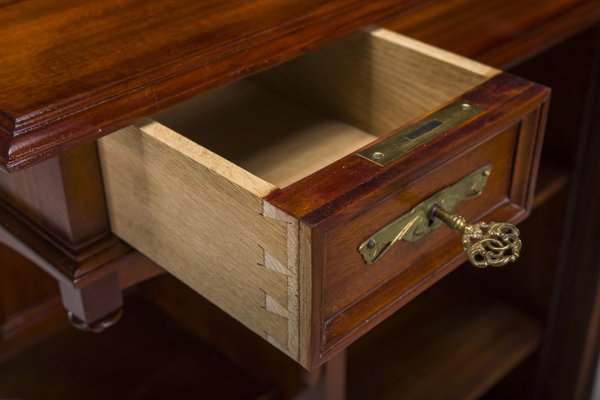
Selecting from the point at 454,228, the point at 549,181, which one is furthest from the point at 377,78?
the point at 549,181

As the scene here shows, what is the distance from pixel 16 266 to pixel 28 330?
0.28 ft

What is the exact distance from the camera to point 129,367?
0.97 metres

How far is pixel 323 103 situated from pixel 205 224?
24 centimetres

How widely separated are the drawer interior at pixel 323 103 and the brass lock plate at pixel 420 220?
7 centimetres

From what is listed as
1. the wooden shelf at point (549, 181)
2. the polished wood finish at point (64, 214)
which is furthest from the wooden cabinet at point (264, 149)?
the wooden shelf at point (549, 181)

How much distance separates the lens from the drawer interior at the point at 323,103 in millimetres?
652

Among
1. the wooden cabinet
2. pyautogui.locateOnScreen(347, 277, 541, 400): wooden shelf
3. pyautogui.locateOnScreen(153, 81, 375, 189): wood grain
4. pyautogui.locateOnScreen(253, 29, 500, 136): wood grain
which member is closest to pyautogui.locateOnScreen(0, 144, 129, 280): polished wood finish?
the wooden cabinet

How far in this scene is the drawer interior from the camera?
0.65m

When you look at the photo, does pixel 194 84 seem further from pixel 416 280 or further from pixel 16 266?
pixel 16 266

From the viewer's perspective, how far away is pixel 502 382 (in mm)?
1275

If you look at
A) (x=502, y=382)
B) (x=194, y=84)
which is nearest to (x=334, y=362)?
(x=194, y=84)

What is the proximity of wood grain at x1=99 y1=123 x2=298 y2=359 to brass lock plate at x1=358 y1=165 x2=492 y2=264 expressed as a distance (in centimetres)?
6

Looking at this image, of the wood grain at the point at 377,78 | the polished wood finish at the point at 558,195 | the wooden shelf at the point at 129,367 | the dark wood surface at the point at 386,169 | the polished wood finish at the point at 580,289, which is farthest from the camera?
the polished wood finish at the point at 580,289

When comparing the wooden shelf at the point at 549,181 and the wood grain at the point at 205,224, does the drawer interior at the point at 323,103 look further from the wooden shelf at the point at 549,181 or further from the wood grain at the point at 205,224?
the wooden shelf at the point at 549,181
